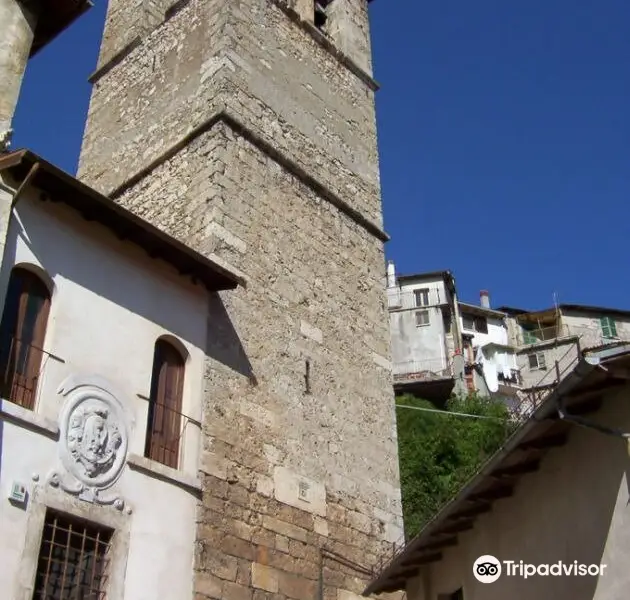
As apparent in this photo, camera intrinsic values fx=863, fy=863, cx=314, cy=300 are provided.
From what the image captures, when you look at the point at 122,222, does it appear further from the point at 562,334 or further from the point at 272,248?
the point at 562,334

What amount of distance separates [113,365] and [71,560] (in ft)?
5.94

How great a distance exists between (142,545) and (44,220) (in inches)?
121

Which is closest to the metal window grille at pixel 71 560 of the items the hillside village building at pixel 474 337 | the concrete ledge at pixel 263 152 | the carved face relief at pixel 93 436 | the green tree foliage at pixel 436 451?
the carved face relief at pixel 93 436

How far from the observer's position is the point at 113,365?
26.3 feet

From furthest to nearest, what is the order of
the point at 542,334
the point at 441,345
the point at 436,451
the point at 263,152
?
the point at 542,334 → the point at 441,345 → the point at 436,451 → the point at 263,152

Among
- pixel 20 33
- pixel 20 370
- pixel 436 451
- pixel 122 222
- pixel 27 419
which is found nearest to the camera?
pixel 27 419

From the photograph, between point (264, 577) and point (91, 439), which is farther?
point (264, 577)

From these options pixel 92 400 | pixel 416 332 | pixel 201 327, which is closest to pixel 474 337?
pixel 416 332

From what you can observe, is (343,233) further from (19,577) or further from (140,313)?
(19,577)

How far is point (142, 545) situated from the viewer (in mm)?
7527

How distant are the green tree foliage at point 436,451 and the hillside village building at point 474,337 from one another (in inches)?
203

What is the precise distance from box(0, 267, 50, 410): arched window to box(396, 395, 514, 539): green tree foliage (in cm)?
1631

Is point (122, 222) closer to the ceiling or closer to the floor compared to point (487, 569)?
closer to the ceiling

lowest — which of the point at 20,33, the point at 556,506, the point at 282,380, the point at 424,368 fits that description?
the point at 556,506
